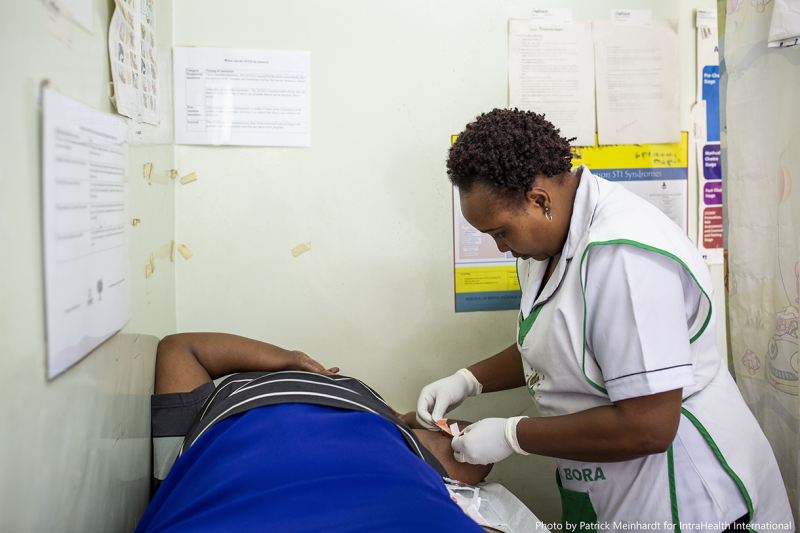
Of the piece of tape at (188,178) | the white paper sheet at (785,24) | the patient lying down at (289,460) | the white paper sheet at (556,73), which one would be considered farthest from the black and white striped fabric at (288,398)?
the white paper sheet at (785,24)

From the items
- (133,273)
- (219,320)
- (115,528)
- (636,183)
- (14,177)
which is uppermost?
(636,183)

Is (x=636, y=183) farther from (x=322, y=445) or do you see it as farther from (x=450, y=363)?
(x=322, y=445)

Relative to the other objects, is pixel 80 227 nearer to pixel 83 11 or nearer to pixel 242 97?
pixel 83 11

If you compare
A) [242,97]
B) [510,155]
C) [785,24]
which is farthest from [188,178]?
[785,24]

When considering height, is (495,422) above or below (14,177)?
below

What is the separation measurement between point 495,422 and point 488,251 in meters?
0.57

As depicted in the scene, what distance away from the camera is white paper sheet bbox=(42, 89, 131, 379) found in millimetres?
618

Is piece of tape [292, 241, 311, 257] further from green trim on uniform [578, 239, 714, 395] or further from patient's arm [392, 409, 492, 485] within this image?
green trim on uniform [578, 239, 714, 395]

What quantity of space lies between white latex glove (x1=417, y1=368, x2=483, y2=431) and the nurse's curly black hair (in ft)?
1.83

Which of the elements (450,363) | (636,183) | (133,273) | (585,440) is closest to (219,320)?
(133,273)

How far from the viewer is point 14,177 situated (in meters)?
0.55

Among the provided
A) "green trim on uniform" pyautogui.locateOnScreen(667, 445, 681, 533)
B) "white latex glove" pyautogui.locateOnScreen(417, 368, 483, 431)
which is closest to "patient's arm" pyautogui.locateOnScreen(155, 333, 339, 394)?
"white latex glove" pyautogui.locateOnScreen(417, 368, 483, 431)

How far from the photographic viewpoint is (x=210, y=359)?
1.18 metres

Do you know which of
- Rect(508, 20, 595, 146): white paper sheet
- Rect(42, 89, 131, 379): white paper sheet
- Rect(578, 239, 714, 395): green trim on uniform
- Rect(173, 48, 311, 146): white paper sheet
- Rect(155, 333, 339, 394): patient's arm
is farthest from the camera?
Rect(508, 20, 595, 146): white paper sheet
